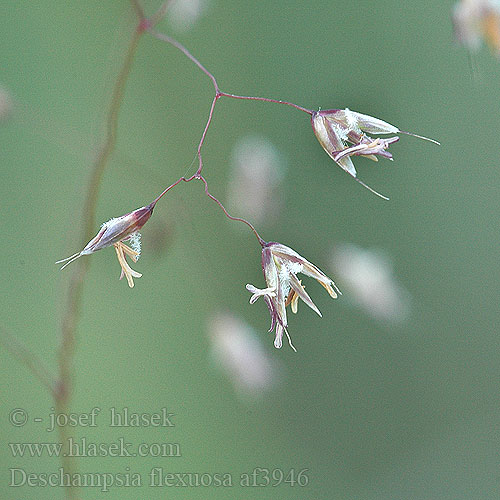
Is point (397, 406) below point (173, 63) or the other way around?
below

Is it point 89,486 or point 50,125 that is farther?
point 50,125

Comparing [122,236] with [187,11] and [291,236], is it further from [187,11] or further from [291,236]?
[291,236]

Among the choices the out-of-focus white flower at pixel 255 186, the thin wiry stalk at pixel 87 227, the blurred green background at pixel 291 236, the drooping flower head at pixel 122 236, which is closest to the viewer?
the drooping flower head at pixel 122 236

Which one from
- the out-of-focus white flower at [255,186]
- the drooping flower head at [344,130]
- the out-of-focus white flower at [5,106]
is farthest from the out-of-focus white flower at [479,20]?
the out-of-focus white flower at [5,106]

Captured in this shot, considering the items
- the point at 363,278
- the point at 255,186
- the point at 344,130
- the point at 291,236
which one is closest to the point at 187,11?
the point at 255,186

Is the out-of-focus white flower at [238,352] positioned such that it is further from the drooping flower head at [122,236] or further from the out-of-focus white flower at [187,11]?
the out-of-focus white flower at [187,11]

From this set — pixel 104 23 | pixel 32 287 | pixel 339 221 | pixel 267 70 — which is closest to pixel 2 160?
pixel 32 287

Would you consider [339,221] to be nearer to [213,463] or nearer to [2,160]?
[213,463]
